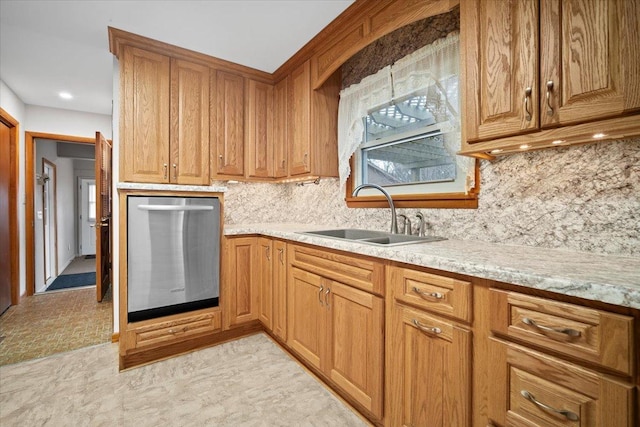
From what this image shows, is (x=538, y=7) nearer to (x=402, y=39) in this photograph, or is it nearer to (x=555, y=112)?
(x=555, y=112)

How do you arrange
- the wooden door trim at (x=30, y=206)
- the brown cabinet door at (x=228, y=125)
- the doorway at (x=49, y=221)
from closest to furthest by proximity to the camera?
the brown cabinet door at (x=228, y=125) < the wooden door trim at (x=30, y=206) < the doorway at (x=49, y=221)

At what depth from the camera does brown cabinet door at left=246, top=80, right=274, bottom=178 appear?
9.41ft

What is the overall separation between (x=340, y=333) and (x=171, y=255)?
1401mm

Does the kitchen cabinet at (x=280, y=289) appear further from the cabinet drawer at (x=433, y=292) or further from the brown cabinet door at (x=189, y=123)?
the cabinet drawer at (x=433, y=292)

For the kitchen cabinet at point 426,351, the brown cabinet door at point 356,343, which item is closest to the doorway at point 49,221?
the brown cabinet door at point 356,343

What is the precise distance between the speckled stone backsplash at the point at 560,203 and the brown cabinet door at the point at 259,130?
5.67 ft

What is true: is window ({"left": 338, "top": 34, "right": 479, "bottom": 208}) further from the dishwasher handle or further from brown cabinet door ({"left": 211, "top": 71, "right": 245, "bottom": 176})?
the dishwasher handle

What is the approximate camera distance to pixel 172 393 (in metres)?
1.84

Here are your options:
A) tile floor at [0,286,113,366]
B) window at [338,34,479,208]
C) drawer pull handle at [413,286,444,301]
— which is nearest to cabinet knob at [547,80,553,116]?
window at [338,34,479,208]

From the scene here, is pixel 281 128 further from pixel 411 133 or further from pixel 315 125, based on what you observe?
pixel 411 133

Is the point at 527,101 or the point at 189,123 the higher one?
the point at 189,123

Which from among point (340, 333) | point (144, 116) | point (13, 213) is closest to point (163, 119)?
point (144, 116)

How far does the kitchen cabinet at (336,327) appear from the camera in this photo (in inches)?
58.0

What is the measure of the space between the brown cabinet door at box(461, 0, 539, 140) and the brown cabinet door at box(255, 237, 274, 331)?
173 centimetres
